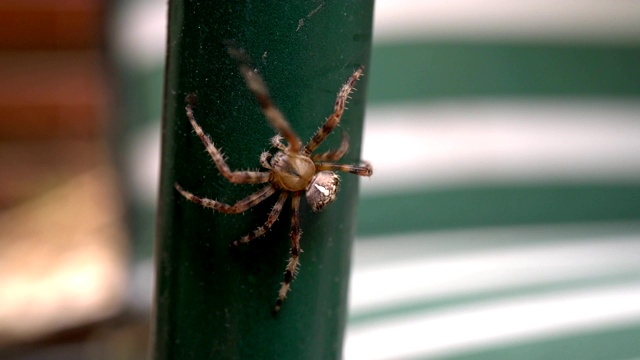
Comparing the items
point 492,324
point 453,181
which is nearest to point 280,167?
point 492,324

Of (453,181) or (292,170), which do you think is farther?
(453,181)

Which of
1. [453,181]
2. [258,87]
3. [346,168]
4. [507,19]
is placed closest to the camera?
[258,87]

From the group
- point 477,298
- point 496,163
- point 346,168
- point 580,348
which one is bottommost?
point 346,168

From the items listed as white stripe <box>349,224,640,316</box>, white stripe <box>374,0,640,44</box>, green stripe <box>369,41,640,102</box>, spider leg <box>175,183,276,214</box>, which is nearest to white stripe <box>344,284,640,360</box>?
white stripe <box>349,224,640,316</box>

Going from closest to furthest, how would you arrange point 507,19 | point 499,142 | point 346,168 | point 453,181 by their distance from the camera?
point 346,168 → point 507,19 → point 499,142 → point 453,181

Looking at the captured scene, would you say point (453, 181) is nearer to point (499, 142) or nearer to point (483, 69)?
point (499, 142)

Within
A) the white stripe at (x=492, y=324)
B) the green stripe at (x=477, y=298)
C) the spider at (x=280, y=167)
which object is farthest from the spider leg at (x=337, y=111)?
the green stripe at (x=477, y=298)

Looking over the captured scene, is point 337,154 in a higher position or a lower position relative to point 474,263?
lower

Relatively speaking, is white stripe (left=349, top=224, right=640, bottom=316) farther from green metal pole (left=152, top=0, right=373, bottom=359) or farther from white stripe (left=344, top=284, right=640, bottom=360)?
green metal pole (left=152, top=0, right=373, bottom=359)
